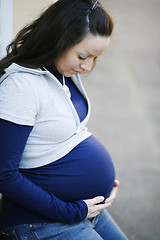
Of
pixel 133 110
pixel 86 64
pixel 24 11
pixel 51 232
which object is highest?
pixel 24 11

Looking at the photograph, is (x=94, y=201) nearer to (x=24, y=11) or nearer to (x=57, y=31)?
(x=57, y=31)

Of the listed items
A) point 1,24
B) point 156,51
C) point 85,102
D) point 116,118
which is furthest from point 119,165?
point 156,51

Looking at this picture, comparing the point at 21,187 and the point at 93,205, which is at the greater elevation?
the point at 21,187

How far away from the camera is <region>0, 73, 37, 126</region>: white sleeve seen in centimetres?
105

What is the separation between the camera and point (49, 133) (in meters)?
1.19

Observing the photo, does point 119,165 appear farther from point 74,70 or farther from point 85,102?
point 74,70

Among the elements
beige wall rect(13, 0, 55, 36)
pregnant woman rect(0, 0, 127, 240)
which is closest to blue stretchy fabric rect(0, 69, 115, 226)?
pregnant woman rect(0, 0, 127, 240)

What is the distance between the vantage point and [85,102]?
153 cm

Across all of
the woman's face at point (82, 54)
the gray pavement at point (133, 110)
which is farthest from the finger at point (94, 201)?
the gray pavement at point (133, 110)

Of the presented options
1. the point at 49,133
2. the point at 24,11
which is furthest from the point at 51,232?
the point at 24,11

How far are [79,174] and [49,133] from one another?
0.82ft

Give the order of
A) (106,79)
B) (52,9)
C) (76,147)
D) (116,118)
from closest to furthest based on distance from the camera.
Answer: (52,9) < (76,147) < (116,118) < (106,79)

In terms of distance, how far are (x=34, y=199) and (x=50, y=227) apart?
18 cm

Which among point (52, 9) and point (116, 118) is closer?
point (52, 9)
